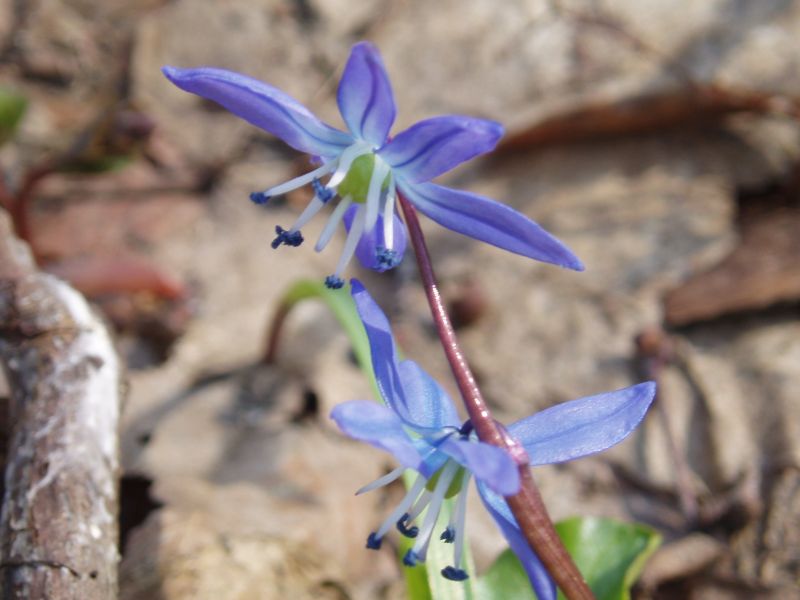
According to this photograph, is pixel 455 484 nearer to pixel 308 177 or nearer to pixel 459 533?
pixel 459 533

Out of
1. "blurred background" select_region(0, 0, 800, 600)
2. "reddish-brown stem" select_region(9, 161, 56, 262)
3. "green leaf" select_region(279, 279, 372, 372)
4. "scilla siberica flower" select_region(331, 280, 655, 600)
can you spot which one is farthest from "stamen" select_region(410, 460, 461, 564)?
"reddish-brown stem" select_region(9, 161, 56, 262)

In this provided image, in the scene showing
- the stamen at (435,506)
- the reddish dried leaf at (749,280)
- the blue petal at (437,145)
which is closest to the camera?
the blue petal at (437,145)

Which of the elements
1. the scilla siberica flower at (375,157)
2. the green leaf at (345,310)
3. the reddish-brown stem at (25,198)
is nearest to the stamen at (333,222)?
the scilla siberica flower at (375,157)

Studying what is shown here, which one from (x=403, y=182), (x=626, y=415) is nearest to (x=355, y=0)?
(x=403, y=182)

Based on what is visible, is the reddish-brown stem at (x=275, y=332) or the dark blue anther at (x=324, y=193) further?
the reddish-brown stem at (x=275, y=332)

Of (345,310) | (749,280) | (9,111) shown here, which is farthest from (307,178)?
(749,280)

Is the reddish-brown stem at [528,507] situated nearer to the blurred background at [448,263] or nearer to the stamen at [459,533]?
the stamen at [459,533]

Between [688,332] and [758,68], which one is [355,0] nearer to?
[758,68]
